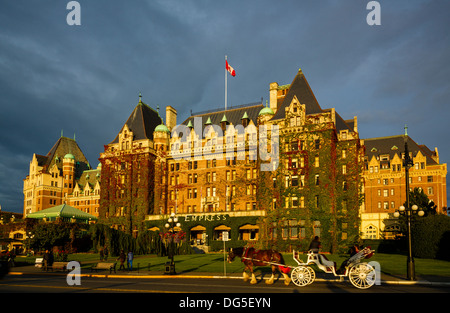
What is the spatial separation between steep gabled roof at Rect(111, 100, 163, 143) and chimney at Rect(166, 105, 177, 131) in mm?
2763

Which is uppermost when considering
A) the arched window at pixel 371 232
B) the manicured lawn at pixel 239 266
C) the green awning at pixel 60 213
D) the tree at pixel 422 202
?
the tree at pixel 422 202

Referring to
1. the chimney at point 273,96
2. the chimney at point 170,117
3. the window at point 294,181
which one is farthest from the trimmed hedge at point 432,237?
the chimney at point 170,117

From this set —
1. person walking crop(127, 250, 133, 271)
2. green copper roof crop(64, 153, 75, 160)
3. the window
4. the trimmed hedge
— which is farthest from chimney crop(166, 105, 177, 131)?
green copper roof crop(64, 153, 75, 160)

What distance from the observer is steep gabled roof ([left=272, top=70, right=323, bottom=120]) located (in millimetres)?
57500

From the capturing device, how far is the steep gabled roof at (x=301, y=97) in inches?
2264

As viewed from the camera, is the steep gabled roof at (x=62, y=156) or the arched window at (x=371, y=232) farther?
the steep gabled roof at (x=62, y=156)

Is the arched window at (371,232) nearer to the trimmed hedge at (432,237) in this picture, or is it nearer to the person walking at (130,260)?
the trimmed hedge at (432,237)

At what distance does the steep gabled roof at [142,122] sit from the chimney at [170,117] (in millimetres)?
2763

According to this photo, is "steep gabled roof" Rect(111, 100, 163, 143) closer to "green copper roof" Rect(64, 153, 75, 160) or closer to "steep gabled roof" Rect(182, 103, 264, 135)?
"steep gabled roof" Rect(182, 103, 264, 135)

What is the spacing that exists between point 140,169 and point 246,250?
49329 millimetres

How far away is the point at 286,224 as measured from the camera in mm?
53688

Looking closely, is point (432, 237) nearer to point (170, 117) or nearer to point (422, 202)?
point (422, 202)
